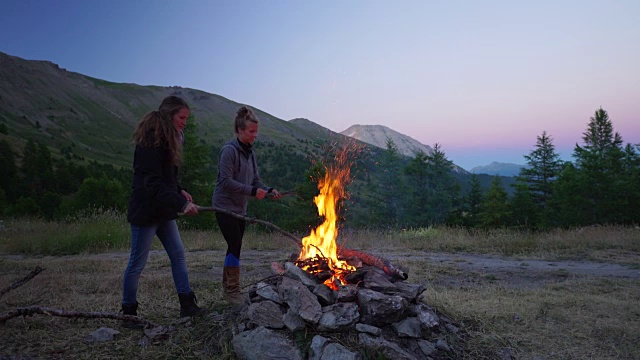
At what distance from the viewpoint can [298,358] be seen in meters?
3.42

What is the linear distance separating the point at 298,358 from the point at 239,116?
9.03ft

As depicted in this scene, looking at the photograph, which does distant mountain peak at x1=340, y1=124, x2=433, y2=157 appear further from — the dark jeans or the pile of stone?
the pile of stone

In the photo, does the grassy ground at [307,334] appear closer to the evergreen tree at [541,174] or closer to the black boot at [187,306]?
the black boot at [187,306]

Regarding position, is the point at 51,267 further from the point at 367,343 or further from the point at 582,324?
the point at 582,324

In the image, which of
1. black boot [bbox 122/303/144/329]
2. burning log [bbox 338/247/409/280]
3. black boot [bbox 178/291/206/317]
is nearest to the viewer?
black boot [bbox 122/303/144/329]

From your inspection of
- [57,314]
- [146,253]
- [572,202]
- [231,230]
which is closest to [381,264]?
[231,230]

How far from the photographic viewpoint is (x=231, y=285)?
4.68 meters

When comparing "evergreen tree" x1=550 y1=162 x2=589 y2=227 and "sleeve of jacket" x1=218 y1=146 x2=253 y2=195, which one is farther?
"evergreen tree" x1=550 y1=162 x2=589 y2=227

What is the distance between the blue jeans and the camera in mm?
3900

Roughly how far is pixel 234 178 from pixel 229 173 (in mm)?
158

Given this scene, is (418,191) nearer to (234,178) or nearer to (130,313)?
(234,178)

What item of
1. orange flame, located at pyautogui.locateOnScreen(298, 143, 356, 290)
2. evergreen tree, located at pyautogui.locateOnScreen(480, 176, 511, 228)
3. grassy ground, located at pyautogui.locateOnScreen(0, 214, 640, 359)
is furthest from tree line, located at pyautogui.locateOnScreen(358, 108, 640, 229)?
orange flame, located at pyautogui.locateOnScreen(298, 143, 356, 290)

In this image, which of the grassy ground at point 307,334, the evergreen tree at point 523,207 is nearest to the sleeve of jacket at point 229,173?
the grassy ground at point 307,334

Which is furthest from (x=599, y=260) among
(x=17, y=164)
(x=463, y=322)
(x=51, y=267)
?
(x=17, y=164)
